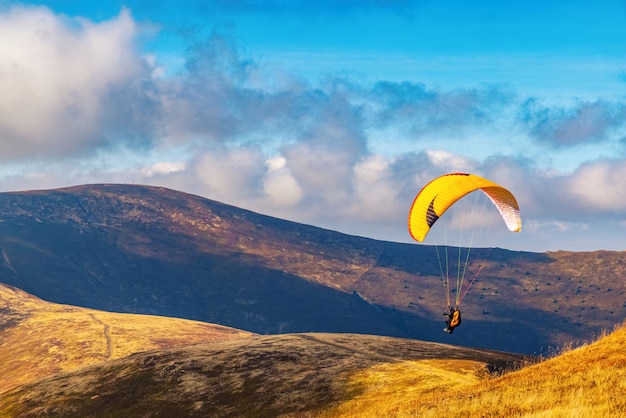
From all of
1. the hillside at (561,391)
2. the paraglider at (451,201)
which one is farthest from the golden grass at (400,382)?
the hillside at (561,391)

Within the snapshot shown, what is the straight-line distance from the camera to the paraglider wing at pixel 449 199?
→ 45.2 meters

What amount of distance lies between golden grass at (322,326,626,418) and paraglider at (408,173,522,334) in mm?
6675

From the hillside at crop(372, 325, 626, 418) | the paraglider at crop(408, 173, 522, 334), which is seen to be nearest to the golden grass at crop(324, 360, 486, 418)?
the paraglider at crop(408, 173, 522, 334)

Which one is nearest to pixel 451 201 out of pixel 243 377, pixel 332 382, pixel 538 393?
pixel 332 382

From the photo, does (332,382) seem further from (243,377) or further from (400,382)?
(243,377)

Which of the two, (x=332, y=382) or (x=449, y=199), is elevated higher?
(x=449, y=199)

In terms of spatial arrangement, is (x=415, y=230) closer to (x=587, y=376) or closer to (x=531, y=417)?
(x=587, y=376)

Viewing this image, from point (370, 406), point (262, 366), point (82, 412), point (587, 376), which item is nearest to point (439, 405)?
point (587, 376)

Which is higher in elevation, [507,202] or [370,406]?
[507,202]

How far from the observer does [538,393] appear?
28188 mm

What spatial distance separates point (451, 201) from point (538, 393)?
20980 mm

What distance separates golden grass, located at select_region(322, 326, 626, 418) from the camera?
957 inches

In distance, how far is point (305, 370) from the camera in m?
60.7

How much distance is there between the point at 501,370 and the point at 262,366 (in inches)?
921
